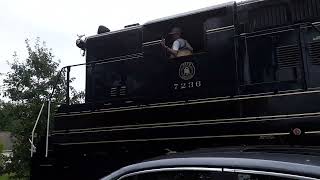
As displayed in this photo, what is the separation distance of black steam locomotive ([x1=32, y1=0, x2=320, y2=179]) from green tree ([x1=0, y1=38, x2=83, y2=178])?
7.52m

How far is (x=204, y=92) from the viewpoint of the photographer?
7137mm

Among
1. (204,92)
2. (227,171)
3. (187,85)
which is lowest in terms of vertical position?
(227,171)

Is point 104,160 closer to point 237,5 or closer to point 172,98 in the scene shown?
point 172,98

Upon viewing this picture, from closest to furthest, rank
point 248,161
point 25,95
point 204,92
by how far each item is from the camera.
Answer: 1. point 248,161
2. point 204,92
3. point 25,95

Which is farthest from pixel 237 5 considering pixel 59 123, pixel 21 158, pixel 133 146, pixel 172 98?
pixel 21 158

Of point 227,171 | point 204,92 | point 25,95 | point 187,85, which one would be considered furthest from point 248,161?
point 25,95

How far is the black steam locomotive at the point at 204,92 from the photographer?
20.6ft

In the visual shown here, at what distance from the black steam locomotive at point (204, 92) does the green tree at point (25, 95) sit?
24.7 ft

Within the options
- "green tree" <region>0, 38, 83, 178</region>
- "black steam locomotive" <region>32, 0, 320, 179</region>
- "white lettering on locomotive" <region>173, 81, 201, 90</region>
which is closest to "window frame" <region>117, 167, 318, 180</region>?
"black steam locomotive" <region>32, 0, 320, 179</region>

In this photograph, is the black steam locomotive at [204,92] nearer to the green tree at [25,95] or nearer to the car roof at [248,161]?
the car roof at [248,161]

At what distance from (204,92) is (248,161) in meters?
4.64

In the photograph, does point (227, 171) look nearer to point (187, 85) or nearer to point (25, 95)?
point (187, 85)

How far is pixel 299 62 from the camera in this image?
6.60 m

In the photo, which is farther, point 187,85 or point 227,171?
point 187,85
